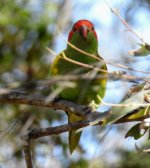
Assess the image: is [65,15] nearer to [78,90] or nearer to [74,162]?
[74,162]

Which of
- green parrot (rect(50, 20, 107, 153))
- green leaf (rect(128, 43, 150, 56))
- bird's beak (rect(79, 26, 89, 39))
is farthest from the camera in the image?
bird's beak (rect(79, 26, 89, 39))

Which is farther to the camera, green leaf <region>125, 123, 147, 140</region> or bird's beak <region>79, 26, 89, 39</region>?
bird's beak <region>79, 26, 89, 39</region>

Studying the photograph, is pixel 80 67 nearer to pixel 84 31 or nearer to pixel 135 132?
pixel 84 31

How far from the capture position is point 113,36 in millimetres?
4660

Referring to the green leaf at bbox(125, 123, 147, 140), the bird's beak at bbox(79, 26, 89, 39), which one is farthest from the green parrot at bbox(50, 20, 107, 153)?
the green leaf at bbox(125, 123, 147, 140)

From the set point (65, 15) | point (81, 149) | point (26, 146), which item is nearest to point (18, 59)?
point (65, 15)

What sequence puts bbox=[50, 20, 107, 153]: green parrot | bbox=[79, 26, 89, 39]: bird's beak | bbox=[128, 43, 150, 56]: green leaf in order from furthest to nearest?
bbox=[79, 26, 89, 39]: bird's beak < bbox=[50, 20, 107, 153]: green parrot < bbox=[128, 43, 150, 56]: green leaf

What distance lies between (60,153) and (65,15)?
63.1 inches

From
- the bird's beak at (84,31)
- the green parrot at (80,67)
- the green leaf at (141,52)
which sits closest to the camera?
the green leaf at (141,52)

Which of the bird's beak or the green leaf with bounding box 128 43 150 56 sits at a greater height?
the green leaf with bounding box 128 43 150 56

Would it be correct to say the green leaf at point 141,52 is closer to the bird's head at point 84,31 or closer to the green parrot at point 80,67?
the green parrot at point 80,67

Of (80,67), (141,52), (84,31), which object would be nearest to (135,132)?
(141,52)

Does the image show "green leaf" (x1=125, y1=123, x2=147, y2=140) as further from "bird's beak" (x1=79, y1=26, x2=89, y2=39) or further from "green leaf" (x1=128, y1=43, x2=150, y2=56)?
"bird's beak" (x1=79, y1=26, x2=89, y2=39)

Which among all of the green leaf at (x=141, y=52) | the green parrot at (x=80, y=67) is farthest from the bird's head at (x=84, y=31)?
the green leaf at (x=141, y=52)
